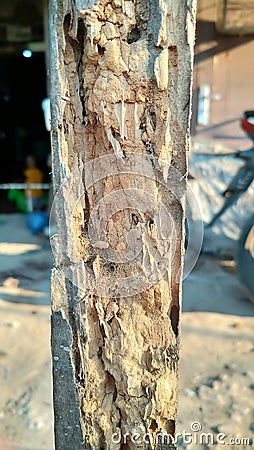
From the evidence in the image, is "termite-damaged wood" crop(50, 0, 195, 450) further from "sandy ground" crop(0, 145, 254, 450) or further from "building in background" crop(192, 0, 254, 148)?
"building in background" crop(192, 0, 254, 148)

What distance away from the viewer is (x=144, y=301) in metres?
0.86

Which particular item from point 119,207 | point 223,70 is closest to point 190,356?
point 119,207

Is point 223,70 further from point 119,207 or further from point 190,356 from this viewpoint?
point 119,207

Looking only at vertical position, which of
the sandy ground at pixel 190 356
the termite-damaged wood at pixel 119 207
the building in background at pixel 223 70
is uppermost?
the building in background at pixel 223 70

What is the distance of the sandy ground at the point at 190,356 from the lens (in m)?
1.81

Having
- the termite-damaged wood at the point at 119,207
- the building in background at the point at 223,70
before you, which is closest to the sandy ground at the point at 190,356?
the termite-damaged wood at the point at 119,207

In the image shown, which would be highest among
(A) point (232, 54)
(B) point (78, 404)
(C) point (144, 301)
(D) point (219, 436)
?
(A) point (232, 54)

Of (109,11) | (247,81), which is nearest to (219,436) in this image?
(109,11)

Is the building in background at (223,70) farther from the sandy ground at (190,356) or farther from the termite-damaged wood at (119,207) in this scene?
the termite-damaged wood at (119,207)

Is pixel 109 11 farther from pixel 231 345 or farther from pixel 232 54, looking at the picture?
pixel 232 54

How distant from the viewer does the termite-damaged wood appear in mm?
738

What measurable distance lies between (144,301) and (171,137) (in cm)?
32

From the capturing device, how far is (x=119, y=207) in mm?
812

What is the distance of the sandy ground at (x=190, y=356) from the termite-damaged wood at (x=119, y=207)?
3.15ft
